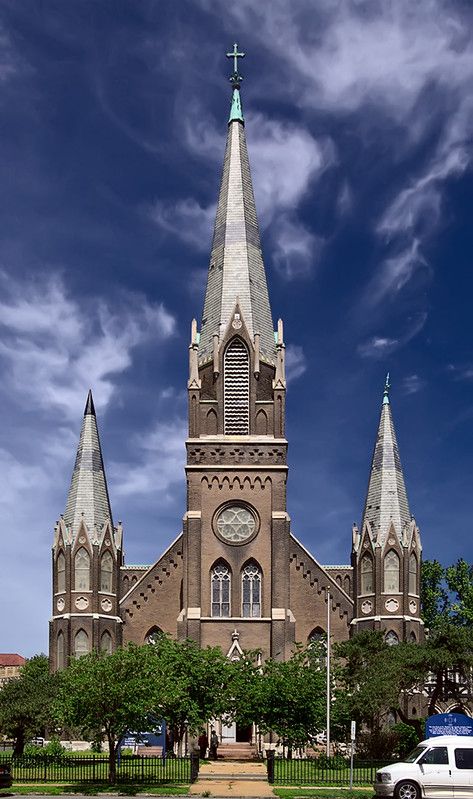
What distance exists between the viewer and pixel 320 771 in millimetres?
46250

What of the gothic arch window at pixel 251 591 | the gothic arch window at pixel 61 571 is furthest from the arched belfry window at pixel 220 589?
the gothic arch window at pixel 61 571

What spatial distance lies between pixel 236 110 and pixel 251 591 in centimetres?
3653

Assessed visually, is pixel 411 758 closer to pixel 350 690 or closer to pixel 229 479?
pixel 350 690

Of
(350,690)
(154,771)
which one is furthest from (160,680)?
(350,690)

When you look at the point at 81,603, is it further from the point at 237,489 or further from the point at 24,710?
the point at 24,710

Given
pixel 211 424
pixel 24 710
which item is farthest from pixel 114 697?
pixel 211 424

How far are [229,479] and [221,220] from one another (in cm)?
2085

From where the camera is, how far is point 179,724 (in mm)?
55281

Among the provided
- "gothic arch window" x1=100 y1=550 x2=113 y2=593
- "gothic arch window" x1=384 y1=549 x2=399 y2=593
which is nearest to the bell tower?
"gothic arch window" x1=100 y1=550 x2=113 y2=593

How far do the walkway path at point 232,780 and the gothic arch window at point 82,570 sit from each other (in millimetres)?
16857

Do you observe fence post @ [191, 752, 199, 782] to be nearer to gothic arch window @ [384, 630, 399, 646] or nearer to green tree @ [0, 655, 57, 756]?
green tree @ [0, 655, 57, 756]

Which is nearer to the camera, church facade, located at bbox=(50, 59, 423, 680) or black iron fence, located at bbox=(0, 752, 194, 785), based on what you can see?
black iron fence, located at bbox=(0, 752, 194, 785)

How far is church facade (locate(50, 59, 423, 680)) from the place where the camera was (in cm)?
6844

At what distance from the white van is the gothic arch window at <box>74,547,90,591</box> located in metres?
39.2
